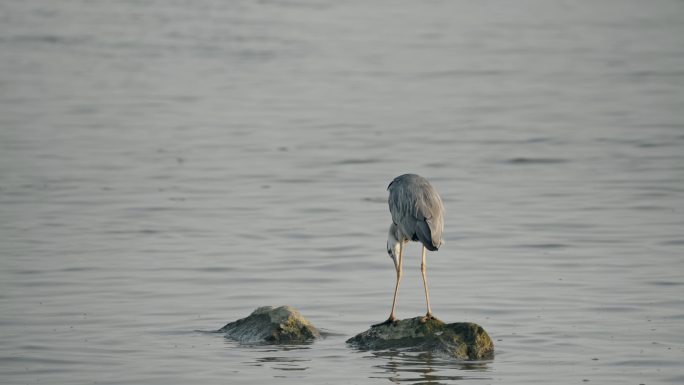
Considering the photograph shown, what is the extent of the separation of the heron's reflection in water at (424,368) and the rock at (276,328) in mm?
952

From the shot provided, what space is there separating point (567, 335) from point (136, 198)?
34.2ft

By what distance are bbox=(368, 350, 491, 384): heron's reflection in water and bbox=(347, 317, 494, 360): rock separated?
8 centimetres

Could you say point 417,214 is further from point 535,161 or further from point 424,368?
point 535,161

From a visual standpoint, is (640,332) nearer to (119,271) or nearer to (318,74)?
(119,271)

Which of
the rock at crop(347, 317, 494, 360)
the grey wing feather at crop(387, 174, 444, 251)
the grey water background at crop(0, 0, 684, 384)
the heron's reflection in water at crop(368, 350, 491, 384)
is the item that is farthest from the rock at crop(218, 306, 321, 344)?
the grey wing feather at crop(387, 174, 444, 251)

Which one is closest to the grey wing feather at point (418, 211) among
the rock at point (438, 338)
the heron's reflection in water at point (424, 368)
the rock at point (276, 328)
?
the rock at point (438, 338)

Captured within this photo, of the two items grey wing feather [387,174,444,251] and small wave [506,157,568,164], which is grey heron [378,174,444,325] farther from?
small wave [506,157,568,164]

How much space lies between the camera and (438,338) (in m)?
11.0

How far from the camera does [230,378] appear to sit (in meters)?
10.7

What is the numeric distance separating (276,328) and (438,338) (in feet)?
5.37

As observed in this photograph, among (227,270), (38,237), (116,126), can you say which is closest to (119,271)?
(227,270)

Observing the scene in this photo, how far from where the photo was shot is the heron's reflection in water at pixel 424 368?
1048cm

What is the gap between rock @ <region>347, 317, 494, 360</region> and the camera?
11.0 meters

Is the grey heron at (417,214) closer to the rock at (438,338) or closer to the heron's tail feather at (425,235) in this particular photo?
the heron's tail feather at (425,235)
